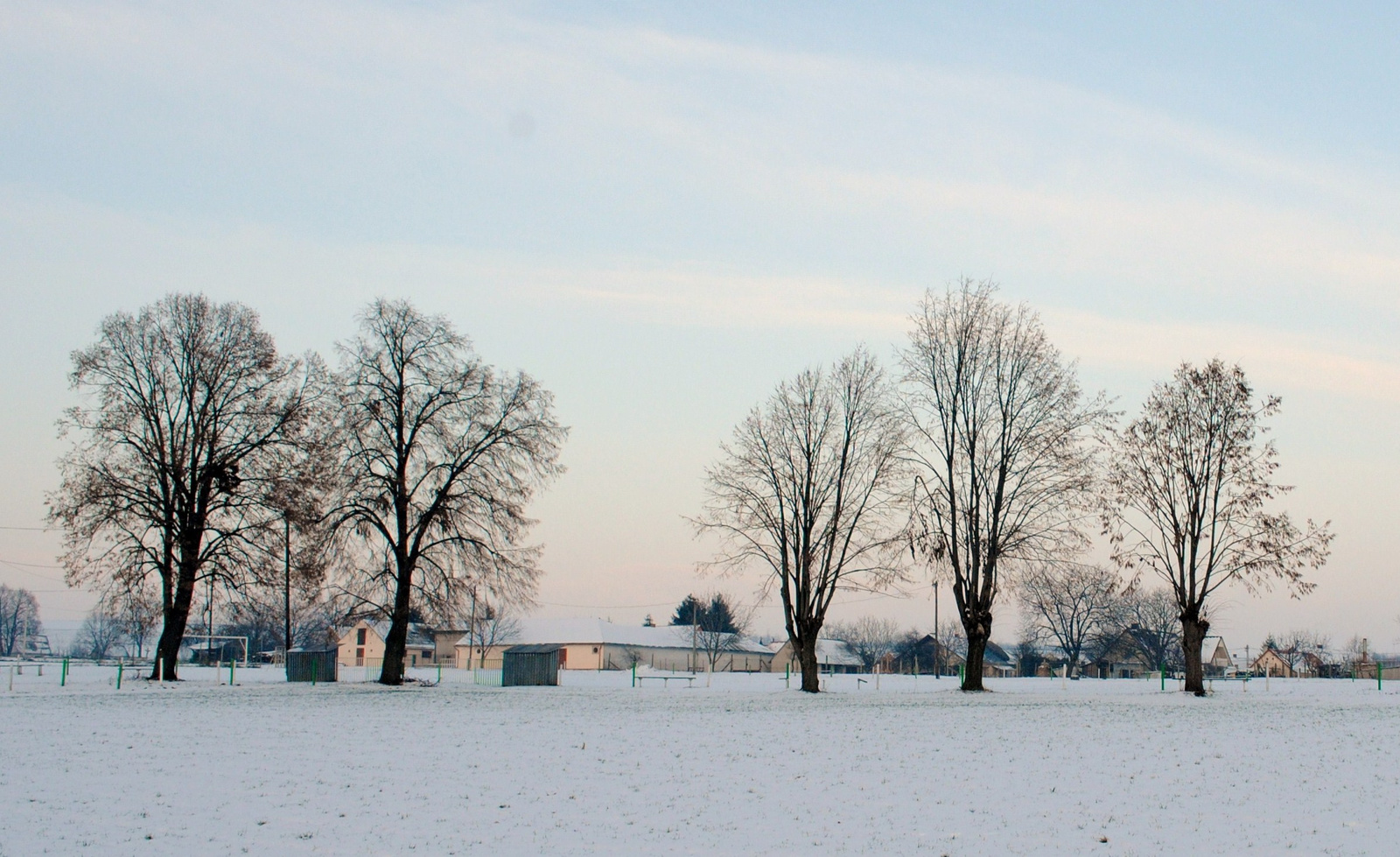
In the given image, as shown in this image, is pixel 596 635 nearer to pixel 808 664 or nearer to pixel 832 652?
pixel 832 652

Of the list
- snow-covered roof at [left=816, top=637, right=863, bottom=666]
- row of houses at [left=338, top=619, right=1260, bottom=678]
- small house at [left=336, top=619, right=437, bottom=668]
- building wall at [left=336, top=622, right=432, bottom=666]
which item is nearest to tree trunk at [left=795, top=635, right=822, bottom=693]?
row of houses at [left=338, top=619, right=1260, bottom=678]

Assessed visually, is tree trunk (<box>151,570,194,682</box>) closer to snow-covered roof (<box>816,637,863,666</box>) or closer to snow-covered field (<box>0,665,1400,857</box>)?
snow-covered field (<box>0,665,1400,857</box>)

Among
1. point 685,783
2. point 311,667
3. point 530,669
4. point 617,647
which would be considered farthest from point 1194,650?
point 617,647

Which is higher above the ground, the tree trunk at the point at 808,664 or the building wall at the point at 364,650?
the tree trunk at the point at 808,664

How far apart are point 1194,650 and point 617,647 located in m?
76.3

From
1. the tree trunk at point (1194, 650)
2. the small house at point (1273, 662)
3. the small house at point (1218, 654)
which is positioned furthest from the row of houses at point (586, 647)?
the tree trunk at point (1194, 650)

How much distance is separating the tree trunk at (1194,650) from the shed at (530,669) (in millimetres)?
27640

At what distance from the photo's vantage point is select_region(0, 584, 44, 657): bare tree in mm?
175875

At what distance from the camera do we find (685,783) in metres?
17.2

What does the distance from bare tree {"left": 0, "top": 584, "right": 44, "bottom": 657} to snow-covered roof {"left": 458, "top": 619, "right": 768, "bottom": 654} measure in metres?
97.2

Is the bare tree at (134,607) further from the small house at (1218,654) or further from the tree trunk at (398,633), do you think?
the small house at (1218,654)

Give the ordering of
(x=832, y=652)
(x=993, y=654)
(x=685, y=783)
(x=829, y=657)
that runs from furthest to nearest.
Result: (x=993, y=654), (x=832, y=652), (x=829, y=657), (x=685, y=783)

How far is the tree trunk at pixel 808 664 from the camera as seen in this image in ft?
150

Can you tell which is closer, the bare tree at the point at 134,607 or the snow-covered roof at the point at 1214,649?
the bare tree at the point at 134,607
